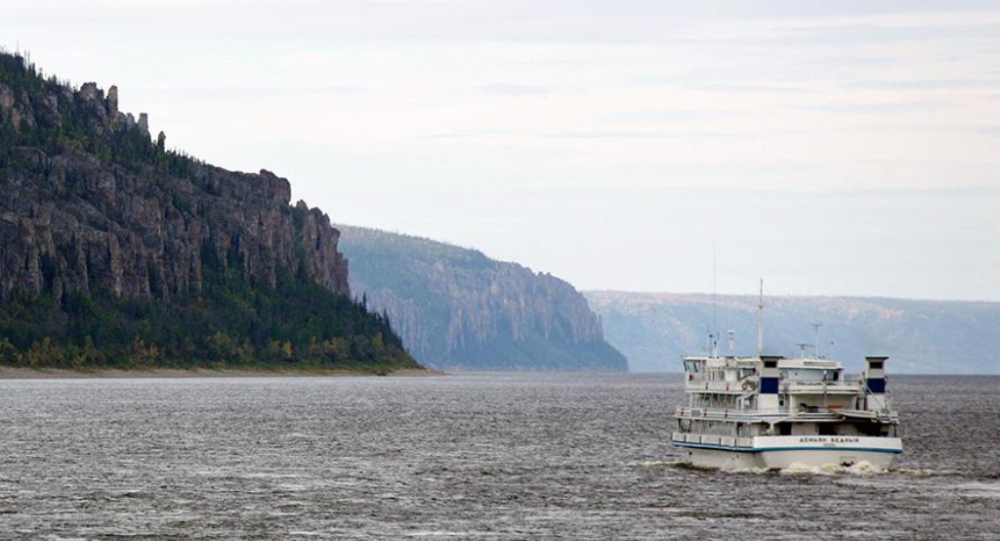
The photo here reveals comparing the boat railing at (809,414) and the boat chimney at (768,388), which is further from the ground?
the boat chimney at (768,388)

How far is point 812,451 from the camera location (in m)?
122

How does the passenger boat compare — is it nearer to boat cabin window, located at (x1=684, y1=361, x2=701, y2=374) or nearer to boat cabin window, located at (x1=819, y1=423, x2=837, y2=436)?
boat cabin window, located at (x1=819, y1=423, x2=837, y2=436)

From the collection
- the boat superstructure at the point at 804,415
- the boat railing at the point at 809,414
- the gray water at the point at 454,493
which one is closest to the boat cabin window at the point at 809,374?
the boat superstructure at the point at 804,415

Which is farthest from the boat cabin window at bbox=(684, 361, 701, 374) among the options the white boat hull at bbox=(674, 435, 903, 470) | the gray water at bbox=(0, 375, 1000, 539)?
the white boat hull at bbox=(674, 435, 903, 470)

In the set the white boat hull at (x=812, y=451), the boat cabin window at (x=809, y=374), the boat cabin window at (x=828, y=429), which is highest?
the boat cabin window at (x=809, y=374)

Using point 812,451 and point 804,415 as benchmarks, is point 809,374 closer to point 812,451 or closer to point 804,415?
point 804,415

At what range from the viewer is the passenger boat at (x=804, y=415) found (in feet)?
400

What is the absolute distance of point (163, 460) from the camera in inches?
Answer: 5694

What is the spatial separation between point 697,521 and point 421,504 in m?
17.2

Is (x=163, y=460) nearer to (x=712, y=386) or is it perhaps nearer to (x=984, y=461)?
(x=712, y=386)

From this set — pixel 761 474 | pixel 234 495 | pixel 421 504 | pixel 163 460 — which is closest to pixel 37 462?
pixel 163 460

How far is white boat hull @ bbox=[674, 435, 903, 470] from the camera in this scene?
122312mm

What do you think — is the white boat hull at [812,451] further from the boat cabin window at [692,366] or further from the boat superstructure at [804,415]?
the boat cabin window at [692,366]

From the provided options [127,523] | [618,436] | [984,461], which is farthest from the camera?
[618,436]
